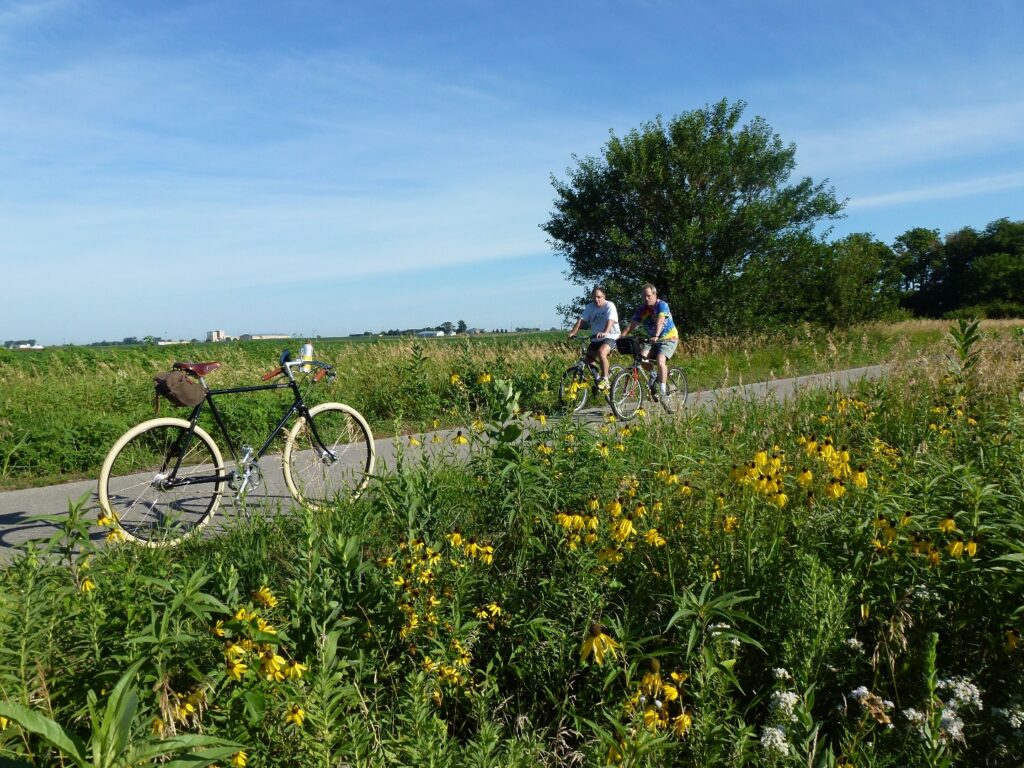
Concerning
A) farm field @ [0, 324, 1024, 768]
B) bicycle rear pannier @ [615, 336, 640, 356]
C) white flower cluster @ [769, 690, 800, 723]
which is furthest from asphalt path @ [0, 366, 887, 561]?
bicycle rear pannier @ [615, 336, 640, 356]

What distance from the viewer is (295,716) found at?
211cm

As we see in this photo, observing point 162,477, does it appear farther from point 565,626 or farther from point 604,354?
point 604,354

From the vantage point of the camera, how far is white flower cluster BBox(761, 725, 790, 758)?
2109 mm

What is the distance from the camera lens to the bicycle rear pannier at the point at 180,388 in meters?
5.25

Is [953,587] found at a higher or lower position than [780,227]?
lower

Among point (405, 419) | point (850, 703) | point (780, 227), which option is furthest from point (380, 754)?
point (780, 227)

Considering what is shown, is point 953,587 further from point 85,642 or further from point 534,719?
point 85,642

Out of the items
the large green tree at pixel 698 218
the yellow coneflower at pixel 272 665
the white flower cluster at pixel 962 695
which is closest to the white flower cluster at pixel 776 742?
the white flower cluster at pixel 962 695

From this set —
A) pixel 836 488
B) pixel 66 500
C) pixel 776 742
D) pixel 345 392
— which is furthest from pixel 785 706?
pixel 345 392

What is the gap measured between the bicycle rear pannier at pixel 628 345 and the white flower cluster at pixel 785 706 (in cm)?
936

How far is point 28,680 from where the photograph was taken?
238 centimetres

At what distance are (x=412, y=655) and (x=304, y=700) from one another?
702 mm

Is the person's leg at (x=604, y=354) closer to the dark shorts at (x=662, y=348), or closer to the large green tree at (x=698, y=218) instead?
the dark shorts at (x=662, y=348)

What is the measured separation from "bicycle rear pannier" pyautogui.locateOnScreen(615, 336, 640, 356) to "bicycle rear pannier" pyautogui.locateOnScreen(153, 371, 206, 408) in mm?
7511
